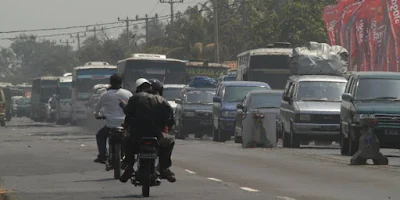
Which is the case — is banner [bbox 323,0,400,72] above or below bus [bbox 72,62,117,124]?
above

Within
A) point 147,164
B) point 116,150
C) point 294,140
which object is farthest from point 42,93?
point 147,164

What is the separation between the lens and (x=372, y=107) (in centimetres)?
2722

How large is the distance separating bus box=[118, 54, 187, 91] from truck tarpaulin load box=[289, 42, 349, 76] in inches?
473

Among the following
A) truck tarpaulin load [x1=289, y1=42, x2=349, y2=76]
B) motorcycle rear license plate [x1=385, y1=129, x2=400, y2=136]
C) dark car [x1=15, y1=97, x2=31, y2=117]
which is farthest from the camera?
dark car [x1=15, y1=97, x2=31, y2=117]

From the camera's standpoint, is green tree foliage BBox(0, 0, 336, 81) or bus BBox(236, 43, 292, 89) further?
green tree foliage BBox(0, 0, 336, 81)

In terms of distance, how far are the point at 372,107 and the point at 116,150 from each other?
903 cm

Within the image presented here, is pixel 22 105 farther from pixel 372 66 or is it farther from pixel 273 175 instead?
pixel 273 175

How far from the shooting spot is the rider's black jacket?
16578 mm

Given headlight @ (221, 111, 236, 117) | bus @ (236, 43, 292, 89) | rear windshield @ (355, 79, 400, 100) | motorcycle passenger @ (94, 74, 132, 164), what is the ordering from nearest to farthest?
motorcycle passenger @ (94, 74, 132, 164)
rear windshield @ (355, 79, 400, 100)
headlight @ (221, 111, 236, 117)
bus @ (236, 43, 292, 89)

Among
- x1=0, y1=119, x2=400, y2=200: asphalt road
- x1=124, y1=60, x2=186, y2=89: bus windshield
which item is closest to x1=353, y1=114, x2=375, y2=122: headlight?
x1=0, y1=119, x2=400, y2=200: asphalt road

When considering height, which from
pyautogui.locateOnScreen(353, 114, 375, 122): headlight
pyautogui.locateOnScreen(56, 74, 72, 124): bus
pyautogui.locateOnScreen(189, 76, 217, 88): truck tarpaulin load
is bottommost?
pyautogui.locateOnScreen(56, 74, 72, 124): bus

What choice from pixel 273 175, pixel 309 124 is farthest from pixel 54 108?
pixel 273 175

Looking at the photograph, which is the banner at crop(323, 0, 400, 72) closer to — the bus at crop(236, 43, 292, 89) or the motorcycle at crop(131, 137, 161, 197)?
the bus at crop(236, 43, 292, 89)

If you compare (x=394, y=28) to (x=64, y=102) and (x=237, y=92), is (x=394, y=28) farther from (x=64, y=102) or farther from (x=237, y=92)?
(x=64, y=102)
